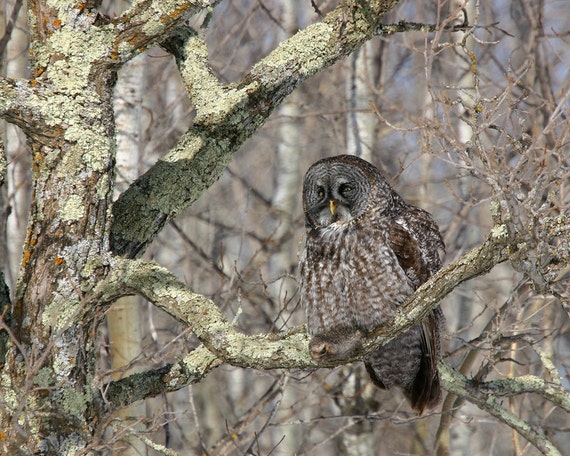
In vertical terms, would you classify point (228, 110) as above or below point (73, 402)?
above

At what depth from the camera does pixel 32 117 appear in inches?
129

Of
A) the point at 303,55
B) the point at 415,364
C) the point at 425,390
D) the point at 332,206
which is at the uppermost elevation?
the point at 303,55

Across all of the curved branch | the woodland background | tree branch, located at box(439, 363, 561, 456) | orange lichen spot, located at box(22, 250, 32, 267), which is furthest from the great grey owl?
orange lichen spot, located at box(22, 250, 32, 267)

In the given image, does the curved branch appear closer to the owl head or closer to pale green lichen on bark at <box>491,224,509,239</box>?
the owl head

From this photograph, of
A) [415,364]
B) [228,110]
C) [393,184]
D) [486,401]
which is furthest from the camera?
[393,184]

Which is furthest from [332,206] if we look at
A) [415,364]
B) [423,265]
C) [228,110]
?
[415,364]

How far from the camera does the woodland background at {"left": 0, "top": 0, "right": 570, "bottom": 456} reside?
10.9 ft

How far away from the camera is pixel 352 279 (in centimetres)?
430

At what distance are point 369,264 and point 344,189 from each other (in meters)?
0.62

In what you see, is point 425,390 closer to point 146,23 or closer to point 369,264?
point 369,264

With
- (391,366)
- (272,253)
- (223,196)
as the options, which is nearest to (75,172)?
(391,366)

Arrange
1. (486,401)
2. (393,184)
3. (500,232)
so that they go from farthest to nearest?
(393,184), (486,401), (500,232)

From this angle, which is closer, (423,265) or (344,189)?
(423,265)

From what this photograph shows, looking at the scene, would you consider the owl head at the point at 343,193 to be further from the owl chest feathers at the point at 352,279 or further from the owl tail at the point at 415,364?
the owl tail at the point at 415,364
